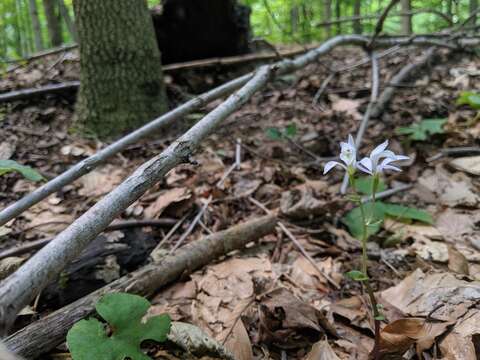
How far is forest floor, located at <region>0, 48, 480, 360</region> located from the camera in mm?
1436

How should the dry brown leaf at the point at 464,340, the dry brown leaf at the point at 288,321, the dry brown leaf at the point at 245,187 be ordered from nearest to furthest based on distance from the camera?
the dry brown leaf at the point at 464,340 → the dry brown leaf at the point at 288,321 → the dry brown leaf at the point at 245,187

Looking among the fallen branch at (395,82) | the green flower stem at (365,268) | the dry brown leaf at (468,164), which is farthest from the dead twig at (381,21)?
the green flower stem at (365,268)

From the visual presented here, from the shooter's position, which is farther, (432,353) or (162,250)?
(162,250)

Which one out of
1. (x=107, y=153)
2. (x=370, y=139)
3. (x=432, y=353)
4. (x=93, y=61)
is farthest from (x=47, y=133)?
(x=432, y=353)

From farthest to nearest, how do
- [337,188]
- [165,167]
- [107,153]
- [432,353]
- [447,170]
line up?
[447,170] < [337,188] < [107,153] < [432,353] < [165,167]

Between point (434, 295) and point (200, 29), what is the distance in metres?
3.86

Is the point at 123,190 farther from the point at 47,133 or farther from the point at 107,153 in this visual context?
the point at 47,133

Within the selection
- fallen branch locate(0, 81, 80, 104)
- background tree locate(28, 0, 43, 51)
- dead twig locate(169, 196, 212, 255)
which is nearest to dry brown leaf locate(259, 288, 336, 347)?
dead twig locate(169, 196, 212, 255)

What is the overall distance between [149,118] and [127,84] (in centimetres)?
33

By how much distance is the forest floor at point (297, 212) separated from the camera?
56.5 inches

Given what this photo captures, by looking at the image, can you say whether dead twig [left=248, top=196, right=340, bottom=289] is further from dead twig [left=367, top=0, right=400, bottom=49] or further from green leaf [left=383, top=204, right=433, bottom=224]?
dead twig [left=367, top=0, right=400, bottom=49]

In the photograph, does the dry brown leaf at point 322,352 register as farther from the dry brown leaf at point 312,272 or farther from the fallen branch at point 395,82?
the fallen branch at point 395,82

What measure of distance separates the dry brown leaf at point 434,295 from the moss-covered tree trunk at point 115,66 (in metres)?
2.44

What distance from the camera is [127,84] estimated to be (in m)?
3.20
